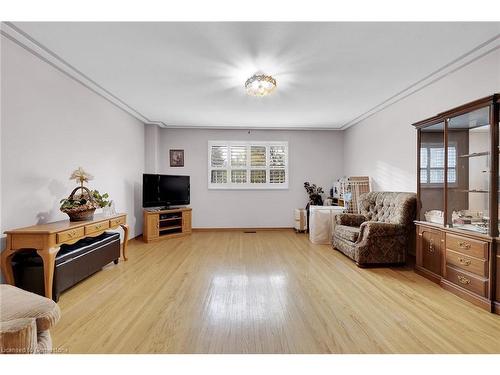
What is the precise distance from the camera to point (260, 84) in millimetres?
3020

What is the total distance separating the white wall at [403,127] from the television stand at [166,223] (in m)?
4.12

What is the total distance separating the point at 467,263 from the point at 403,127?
2329mm

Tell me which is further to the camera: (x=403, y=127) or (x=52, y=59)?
(x=403, y=127)

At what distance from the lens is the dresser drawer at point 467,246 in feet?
7.54

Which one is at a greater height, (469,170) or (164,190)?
(469,170)

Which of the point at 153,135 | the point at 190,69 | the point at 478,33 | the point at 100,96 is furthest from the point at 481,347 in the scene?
the point at 153,135

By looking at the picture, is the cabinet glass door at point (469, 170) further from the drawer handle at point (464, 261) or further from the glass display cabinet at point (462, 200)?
the drawer handle at point (464, 261)

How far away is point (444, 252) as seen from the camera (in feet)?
9.05

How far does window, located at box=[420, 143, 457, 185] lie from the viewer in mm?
2779

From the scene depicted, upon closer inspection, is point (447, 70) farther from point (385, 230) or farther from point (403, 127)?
point (385, 230)

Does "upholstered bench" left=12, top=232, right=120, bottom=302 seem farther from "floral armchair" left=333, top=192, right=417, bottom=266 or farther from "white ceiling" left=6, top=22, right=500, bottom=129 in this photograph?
"floral armchair" left=333, top=192, right=417, bottom=266

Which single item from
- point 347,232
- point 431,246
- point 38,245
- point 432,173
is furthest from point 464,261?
point 38,245

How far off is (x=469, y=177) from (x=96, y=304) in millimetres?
4122

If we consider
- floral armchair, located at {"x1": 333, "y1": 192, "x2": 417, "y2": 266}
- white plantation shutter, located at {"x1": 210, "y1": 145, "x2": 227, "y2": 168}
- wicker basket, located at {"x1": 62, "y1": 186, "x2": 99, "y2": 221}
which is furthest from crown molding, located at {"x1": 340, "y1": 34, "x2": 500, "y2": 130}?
wicker basket, located at {"x1": 62, "y1": 186, "x2": 99, "y2": 221}
